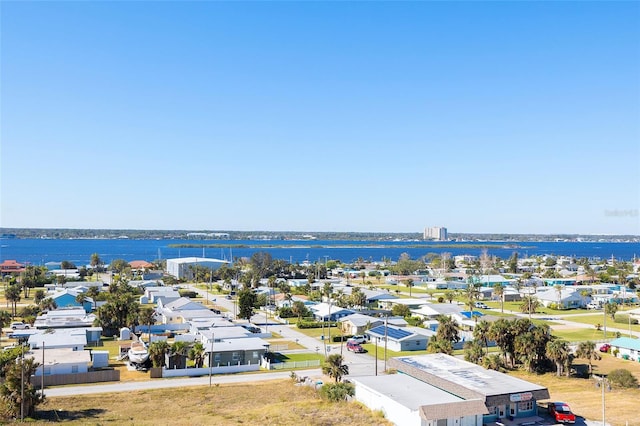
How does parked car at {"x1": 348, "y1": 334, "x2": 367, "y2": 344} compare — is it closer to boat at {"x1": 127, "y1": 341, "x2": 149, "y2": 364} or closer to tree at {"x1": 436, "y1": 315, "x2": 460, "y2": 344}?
tree at {"x1": 436, "y1": 315, "x2": 460, "y2": 344}

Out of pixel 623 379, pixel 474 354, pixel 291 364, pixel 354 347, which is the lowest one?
pixel 291 364

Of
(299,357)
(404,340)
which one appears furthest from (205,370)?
(404,340)

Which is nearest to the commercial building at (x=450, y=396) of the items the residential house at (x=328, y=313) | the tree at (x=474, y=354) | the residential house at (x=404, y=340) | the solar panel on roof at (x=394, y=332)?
the tree at (x=474, y=354)

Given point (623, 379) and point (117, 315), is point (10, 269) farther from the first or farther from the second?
point (623, 379)

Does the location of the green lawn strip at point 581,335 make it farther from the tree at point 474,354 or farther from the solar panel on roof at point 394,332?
the tree at point 474,354

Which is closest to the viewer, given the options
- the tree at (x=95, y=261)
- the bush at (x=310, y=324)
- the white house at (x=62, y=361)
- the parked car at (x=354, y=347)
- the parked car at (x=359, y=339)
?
the white house at (x=62, y=361)

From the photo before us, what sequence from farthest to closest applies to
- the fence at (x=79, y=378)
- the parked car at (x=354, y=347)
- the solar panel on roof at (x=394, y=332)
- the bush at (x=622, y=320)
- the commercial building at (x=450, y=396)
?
1. the bush at (x=622, y=320)
2. the solar panel on roof at (x=394, y=332)
3. the parked car at (x=354, y=347)
4. the fence at (x=79, y=378)
5. the commercial building at (x=450, y=396)
